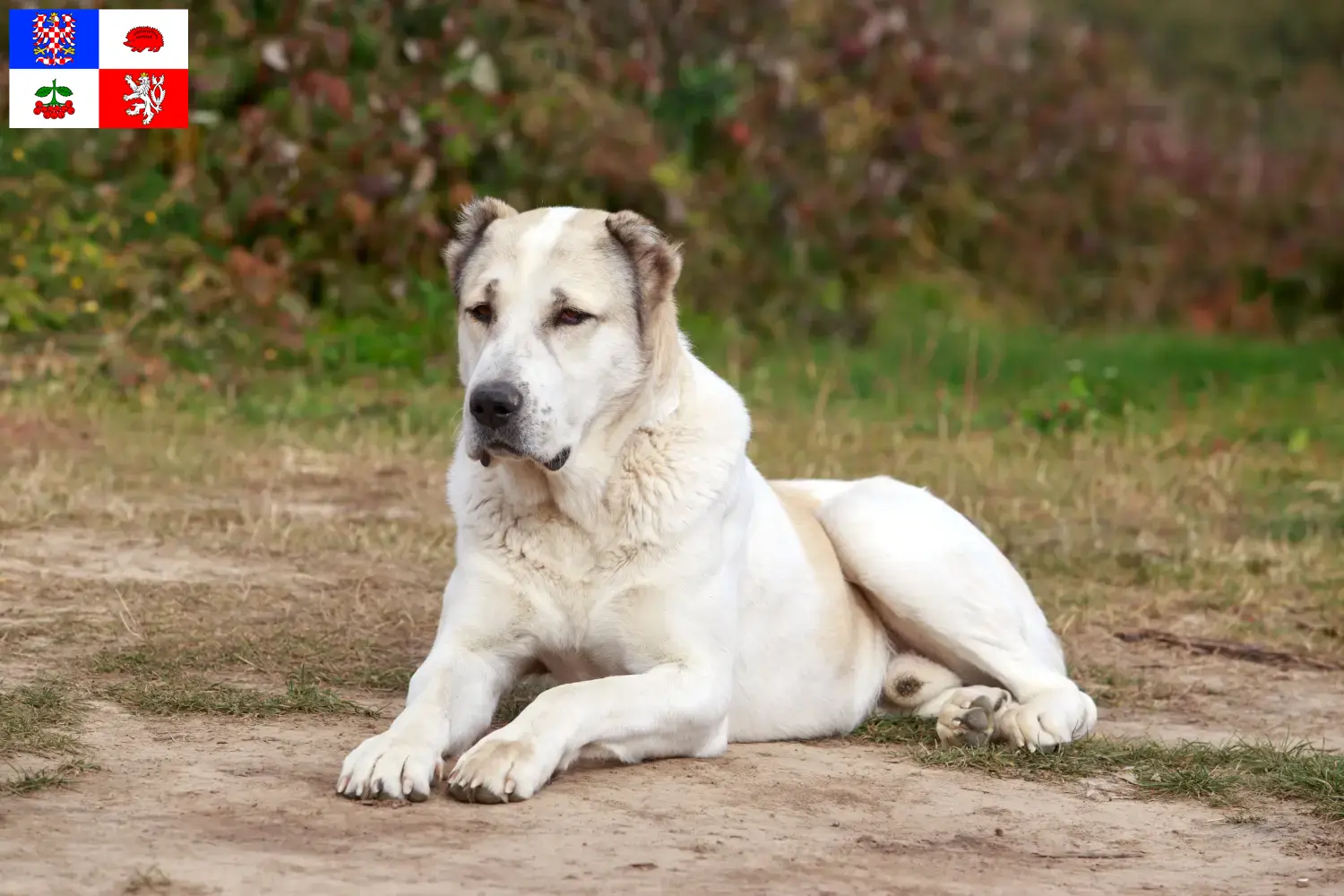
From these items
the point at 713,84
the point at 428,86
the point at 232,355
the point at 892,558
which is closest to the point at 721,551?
the point at 892,558

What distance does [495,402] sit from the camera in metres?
4.12

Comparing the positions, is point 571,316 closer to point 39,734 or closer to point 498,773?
point 498,773

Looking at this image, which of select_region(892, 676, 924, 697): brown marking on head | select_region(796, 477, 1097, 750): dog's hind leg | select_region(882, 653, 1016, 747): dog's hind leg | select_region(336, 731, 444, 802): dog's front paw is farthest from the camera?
select_region(892, 676, 924, 697): brown marking on head

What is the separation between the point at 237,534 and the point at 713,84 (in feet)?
20.0

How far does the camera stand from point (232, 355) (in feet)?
31.9

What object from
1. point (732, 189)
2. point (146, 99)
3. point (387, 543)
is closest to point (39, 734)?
point (387, 543)

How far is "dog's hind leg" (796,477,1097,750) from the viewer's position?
4.94 m

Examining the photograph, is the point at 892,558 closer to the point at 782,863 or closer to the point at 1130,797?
the point at 1130,797

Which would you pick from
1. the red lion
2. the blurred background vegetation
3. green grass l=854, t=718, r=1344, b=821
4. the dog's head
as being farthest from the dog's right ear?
the red lion

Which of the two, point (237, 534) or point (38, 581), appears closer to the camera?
point (38, 581)

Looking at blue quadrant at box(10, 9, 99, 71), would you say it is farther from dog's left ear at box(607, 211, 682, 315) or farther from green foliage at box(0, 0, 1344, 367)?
dog's left ear at box(607, 211, 682, 315)

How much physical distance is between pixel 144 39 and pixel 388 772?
7.10 meters

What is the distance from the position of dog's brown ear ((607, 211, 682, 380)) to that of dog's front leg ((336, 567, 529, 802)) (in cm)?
67

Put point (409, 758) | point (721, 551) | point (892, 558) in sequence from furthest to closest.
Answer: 1. point (892, 558)
2. point (721, 551)
3. point (409, 758)
